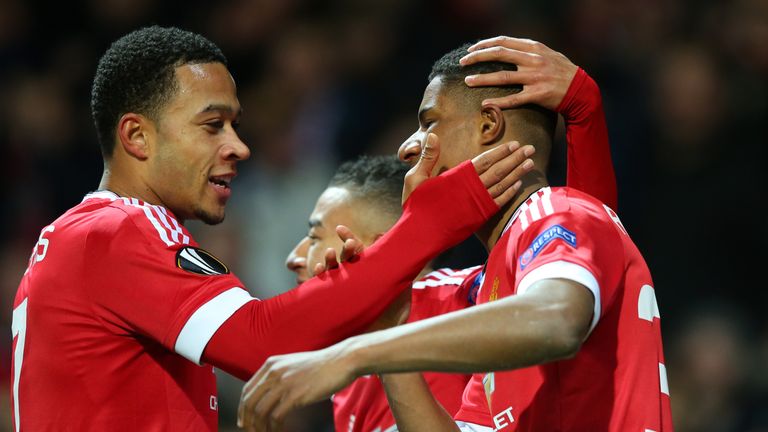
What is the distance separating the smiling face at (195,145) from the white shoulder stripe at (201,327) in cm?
64

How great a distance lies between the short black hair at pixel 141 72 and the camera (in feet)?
11.7

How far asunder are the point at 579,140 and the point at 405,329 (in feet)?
4.91

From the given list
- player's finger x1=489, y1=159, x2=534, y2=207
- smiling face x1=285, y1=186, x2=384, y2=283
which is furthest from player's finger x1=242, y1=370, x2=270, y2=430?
smiling face x1=285, y1=186, x2=384, y2=283

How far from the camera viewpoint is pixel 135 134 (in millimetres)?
3568

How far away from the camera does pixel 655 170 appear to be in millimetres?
6727

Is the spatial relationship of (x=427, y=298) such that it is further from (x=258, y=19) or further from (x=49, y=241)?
(x=258, y=19)

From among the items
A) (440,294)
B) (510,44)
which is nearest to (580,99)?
(510,44)

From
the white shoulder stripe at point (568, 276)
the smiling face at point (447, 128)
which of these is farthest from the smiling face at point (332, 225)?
the white shoulder stripe at point (568, 276)

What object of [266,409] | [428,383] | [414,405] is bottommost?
[428,383]

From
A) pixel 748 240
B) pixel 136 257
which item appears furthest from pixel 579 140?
pixel 748 240

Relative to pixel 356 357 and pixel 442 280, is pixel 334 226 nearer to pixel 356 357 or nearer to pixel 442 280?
pixel 442 280

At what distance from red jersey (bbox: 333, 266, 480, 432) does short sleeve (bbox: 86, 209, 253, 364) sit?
899 mm

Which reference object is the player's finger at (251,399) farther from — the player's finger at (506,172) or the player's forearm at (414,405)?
the player's finger at (506,172)

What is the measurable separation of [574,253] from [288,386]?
2.60 feet
